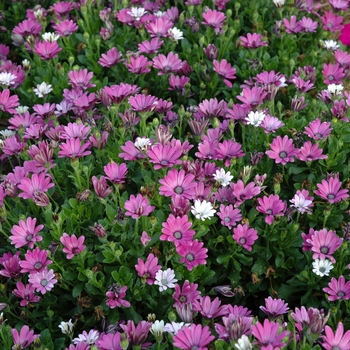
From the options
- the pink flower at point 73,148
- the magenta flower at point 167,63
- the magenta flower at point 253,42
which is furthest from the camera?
the magenta flower at point 253,42

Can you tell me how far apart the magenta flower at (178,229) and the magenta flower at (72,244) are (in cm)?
35

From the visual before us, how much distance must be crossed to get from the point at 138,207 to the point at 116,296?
38 cm

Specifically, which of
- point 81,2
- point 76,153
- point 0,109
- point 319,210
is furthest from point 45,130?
point 319,210

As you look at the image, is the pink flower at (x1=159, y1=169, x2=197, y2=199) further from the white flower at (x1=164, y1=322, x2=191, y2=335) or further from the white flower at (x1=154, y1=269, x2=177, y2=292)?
the white flower at (x1=164, y1=322, x2=191, y2=335)

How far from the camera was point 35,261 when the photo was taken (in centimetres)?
264

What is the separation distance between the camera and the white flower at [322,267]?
8.62 feet

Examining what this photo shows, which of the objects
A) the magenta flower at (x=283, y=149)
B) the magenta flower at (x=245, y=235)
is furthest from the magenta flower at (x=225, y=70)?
the magenta flower at (x=245, y=235)

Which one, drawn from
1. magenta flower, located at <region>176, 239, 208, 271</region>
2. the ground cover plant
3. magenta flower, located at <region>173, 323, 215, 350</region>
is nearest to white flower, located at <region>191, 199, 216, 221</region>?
the ground cover plant

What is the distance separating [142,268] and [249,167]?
2.32 ft

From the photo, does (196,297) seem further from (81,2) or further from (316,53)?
(81,2)

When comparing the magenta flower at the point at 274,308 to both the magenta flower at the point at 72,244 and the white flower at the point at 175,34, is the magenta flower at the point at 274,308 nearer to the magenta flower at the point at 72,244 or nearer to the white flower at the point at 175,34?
the magenta flower at the point at 72,244

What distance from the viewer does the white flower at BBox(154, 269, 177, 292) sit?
2589 millimetres

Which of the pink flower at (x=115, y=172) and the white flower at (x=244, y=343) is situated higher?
the white flower at (x=244, y=343)

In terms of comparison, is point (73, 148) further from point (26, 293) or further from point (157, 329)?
point (157, 329)
